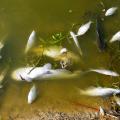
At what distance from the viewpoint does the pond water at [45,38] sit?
5023mm

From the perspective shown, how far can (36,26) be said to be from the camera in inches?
219

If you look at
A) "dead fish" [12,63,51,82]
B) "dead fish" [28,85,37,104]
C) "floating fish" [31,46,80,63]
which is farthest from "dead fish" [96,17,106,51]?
"dead fish" [28,85,37,104]

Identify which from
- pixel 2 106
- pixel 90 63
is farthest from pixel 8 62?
pixel 90 63

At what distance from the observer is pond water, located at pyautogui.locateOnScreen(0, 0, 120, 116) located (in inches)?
198

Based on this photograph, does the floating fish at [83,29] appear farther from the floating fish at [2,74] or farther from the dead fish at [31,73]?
the floating fish at [2,74]

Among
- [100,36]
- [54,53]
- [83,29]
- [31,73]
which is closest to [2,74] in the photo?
[31,73]

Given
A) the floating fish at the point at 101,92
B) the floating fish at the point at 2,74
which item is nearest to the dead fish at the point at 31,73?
the floating fish at the point at 2,74

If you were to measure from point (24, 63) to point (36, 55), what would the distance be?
176mm

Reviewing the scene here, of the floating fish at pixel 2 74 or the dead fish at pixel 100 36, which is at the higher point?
the floating fish at pixel 2 74

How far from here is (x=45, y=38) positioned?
5.47m

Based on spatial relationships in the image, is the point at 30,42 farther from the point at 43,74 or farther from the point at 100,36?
the point at 100,36

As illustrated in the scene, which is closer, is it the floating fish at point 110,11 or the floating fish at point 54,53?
the floating fish at point 54,53

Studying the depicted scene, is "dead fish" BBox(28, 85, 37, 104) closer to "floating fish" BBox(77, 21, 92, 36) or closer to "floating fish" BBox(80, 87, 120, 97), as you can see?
"floating fish" BBox(80, 87, 120, 97)

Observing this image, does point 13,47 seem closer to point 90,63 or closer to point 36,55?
point 36,55
